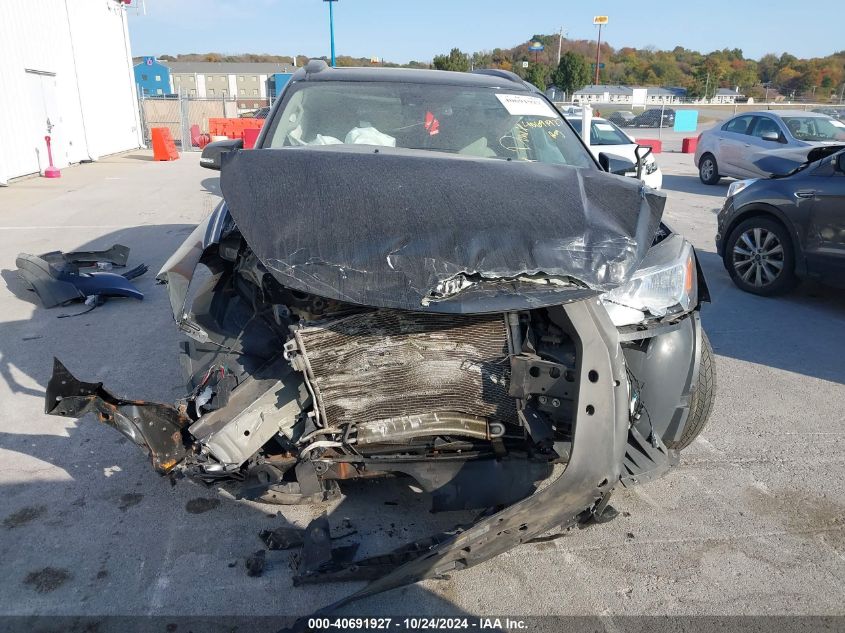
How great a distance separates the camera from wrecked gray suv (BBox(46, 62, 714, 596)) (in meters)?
2.24

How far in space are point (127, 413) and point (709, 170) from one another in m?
14.8

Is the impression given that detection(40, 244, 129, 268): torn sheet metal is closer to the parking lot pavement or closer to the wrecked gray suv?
the parking lot pavement

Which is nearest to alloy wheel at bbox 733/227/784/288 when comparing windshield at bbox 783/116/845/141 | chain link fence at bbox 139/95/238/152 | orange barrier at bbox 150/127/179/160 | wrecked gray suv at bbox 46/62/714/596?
wrecked gray suv at bbox 46/62/714/596

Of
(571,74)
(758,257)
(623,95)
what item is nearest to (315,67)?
(758,257)

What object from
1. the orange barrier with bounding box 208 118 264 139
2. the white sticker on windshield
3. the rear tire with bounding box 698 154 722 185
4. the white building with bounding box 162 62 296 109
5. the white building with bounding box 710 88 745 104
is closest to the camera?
the white sticker on windshield

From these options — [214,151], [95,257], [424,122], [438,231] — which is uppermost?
[424,122]

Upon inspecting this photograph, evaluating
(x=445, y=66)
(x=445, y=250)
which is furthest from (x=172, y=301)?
(x=445, y=66)

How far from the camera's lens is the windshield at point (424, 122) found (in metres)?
3.80

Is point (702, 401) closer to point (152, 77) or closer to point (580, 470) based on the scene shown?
point (580, 470)

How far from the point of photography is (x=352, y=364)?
2.55 m

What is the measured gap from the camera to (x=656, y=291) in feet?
8.94

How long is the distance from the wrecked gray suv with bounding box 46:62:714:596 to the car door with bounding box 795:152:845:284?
3.65 metres

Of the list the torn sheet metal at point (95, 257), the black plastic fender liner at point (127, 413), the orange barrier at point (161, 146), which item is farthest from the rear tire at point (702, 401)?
the orange barrier at point (161, 146)

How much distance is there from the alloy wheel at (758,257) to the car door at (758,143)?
23.2 ft
